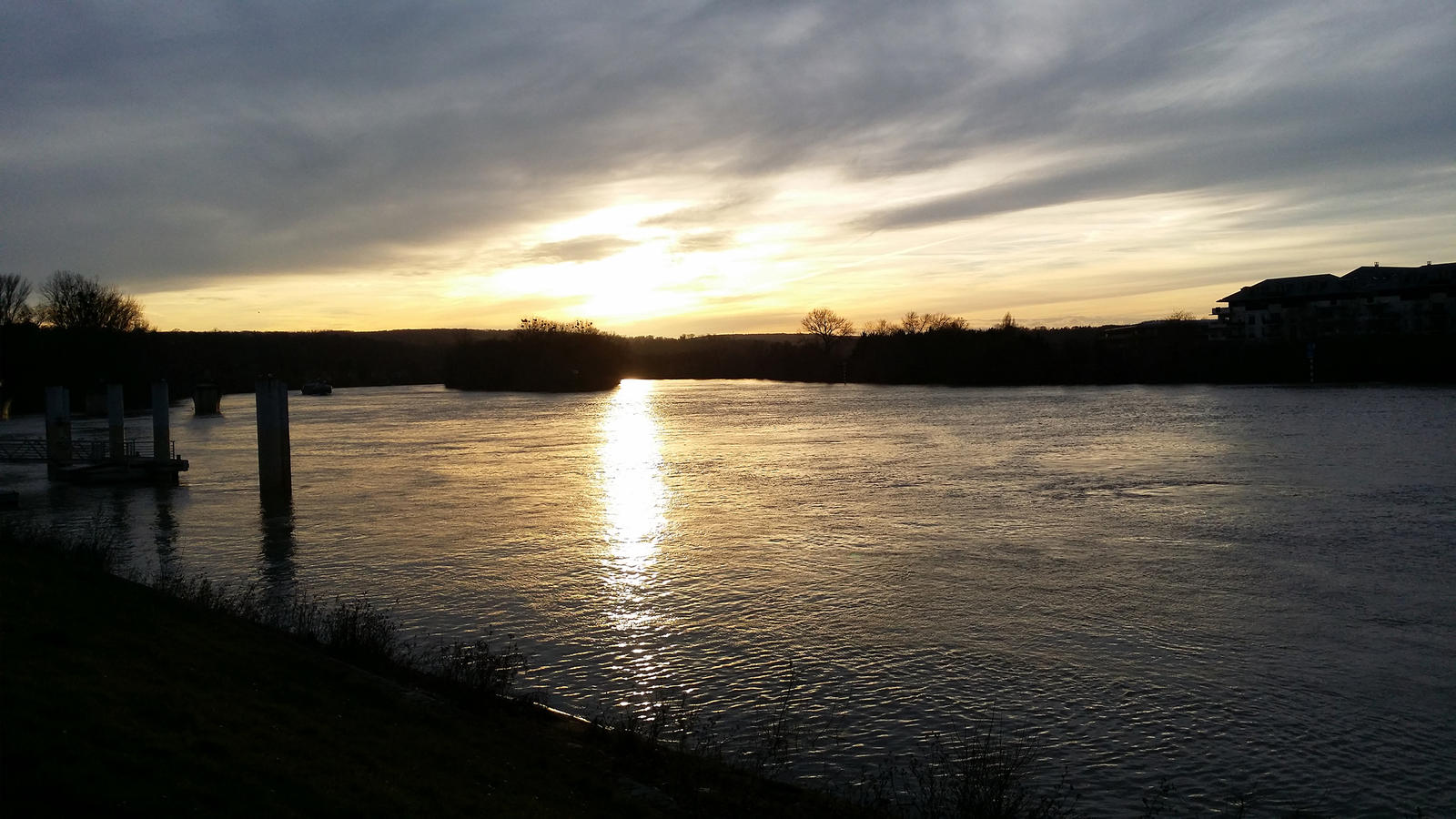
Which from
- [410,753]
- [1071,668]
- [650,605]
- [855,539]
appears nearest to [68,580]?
[410,753]

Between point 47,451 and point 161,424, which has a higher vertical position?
point 161,424

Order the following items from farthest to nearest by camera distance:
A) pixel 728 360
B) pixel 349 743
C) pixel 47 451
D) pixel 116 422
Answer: pixel 728 360 → pixel 116 422 → pixel 47 451 → pixel 349 743

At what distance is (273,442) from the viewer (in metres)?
27.7

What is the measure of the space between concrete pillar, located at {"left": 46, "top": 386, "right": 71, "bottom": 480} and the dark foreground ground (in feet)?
89.5

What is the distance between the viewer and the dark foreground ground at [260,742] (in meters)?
5.11

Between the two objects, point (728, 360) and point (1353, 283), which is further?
point (728, 360)

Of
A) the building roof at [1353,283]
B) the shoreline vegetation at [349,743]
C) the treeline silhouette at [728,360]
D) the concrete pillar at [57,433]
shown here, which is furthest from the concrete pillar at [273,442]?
the building roof at [1353,283]

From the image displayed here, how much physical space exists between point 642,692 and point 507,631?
10.0ft

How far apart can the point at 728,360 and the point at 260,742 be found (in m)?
156

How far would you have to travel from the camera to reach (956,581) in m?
15.2

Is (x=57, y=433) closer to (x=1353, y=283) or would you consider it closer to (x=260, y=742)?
(x=260, y=742)

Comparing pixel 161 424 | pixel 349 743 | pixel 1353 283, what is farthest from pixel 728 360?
pixel 349 743

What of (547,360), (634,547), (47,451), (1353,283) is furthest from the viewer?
(547,360)

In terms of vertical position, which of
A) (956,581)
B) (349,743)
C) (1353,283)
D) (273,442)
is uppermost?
(1353,283)
